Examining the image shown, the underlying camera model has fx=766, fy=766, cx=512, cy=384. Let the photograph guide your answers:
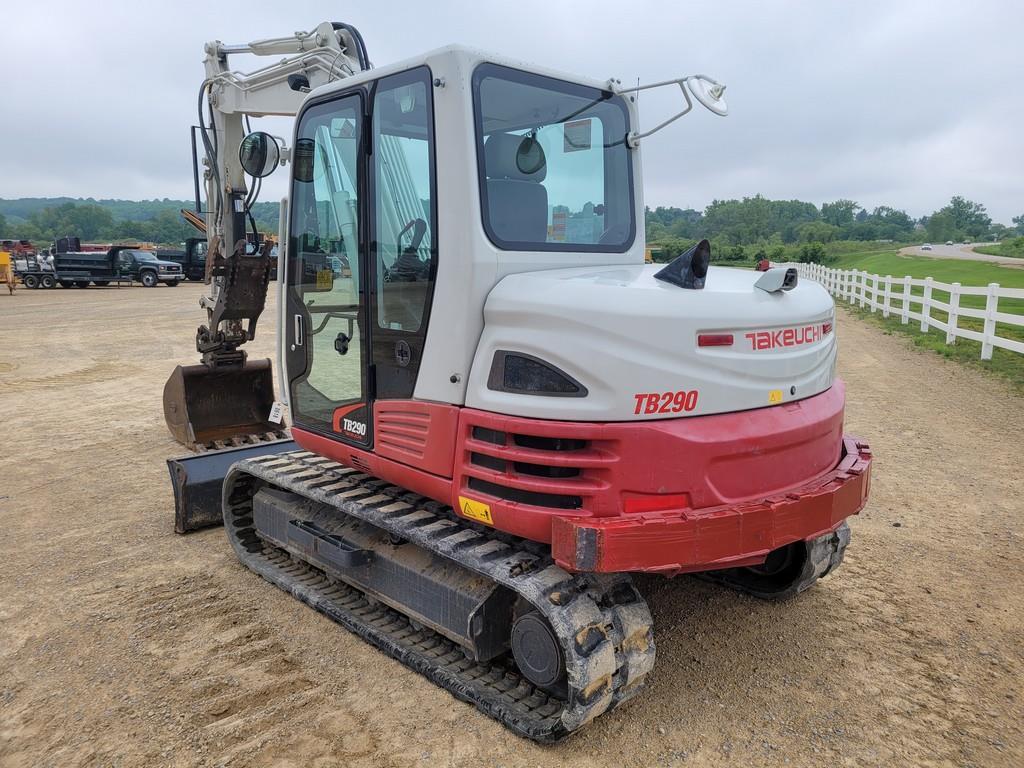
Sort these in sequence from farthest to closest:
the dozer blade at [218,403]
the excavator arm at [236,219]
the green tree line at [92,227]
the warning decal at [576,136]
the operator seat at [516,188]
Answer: the green tree line at [92,227] → the dozer blade at [218,403] → the excavator arm at [236,219] → the warning decal at [576,136] → the operator seat at [516,188]

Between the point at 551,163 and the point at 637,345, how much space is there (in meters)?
1.27

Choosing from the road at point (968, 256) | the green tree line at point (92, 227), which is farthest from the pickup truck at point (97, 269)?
the green tree line at point (92, 227)

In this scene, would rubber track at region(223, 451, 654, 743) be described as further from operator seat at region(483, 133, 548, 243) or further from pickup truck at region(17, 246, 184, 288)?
pickup truck at region(17, 246, 184, 288)

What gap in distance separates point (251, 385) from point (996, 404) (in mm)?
8848

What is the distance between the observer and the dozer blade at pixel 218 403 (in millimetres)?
7695

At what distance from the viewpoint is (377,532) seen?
4219 mm

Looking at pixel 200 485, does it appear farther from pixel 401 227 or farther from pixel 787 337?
pixel 787 337

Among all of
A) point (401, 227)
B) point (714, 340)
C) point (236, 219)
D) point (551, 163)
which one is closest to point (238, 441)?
point (236, 219)

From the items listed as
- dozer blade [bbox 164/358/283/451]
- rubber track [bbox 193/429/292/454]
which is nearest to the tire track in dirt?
rubber track [bbox 193/429/292/454]

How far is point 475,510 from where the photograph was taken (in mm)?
3393

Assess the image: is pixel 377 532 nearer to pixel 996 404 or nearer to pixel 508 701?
pixel 508 701

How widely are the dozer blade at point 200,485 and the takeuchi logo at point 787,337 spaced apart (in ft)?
11.9

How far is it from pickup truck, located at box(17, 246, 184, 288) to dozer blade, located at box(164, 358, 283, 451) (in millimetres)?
27876

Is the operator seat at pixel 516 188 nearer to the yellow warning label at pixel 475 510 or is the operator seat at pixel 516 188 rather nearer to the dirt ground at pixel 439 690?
the yellow warning label at pixel 475 510
